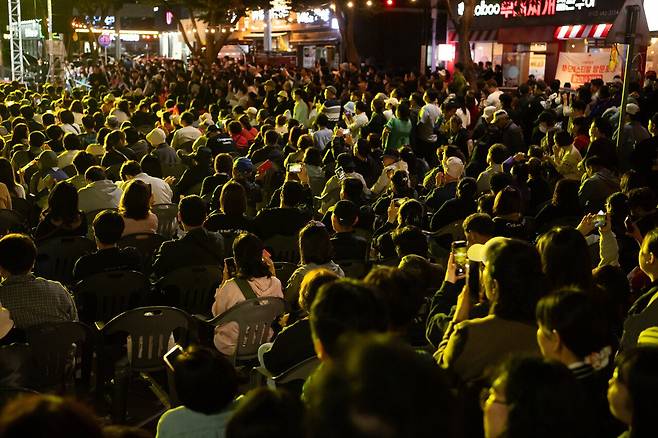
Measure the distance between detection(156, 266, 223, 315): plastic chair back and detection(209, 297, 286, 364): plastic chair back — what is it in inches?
31.3

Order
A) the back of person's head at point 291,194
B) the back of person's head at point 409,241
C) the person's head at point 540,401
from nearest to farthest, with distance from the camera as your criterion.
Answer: the person's head at point 540,401, the back of person's head at point 409,241, the back of person's head at point 291,194

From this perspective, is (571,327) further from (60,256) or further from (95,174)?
(95,174)

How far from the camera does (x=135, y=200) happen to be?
24.5ft

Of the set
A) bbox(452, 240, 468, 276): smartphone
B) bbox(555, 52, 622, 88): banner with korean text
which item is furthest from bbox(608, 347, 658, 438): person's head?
bbox(555, 52, 622, 88): banner with korean text

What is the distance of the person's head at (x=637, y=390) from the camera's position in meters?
2.60

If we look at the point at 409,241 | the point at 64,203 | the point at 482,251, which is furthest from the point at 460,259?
the point at 64,203

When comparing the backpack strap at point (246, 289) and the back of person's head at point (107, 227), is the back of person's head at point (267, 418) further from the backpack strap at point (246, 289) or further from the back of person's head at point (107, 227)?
the back of person's head at point (107, 227)

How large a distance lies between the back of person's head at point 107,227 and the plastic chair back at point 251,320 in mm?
1307

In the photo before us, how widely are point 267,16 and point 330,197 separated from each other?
3112 cm

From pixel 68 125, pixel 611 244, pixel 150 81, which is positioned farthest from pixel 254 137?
pixel 150 81

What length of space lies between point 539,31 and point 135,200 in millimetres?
21450

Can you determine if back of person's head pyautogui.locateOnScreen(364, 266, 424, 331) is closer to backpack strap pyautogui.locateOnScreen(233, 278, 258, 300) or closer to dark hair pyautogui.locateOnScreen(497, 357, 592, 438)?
dark hair pyautogui.locateOnScreen(497, 357, 592, 438)

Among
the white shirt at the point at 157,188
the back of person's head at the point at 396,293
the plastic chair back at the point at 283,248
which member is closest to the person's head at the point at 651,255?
the back of person's head at the point at 396,293

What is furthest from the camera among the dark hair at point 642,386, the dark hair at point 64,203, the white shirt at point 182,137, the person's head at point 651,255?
the white shirt at point 182,137
